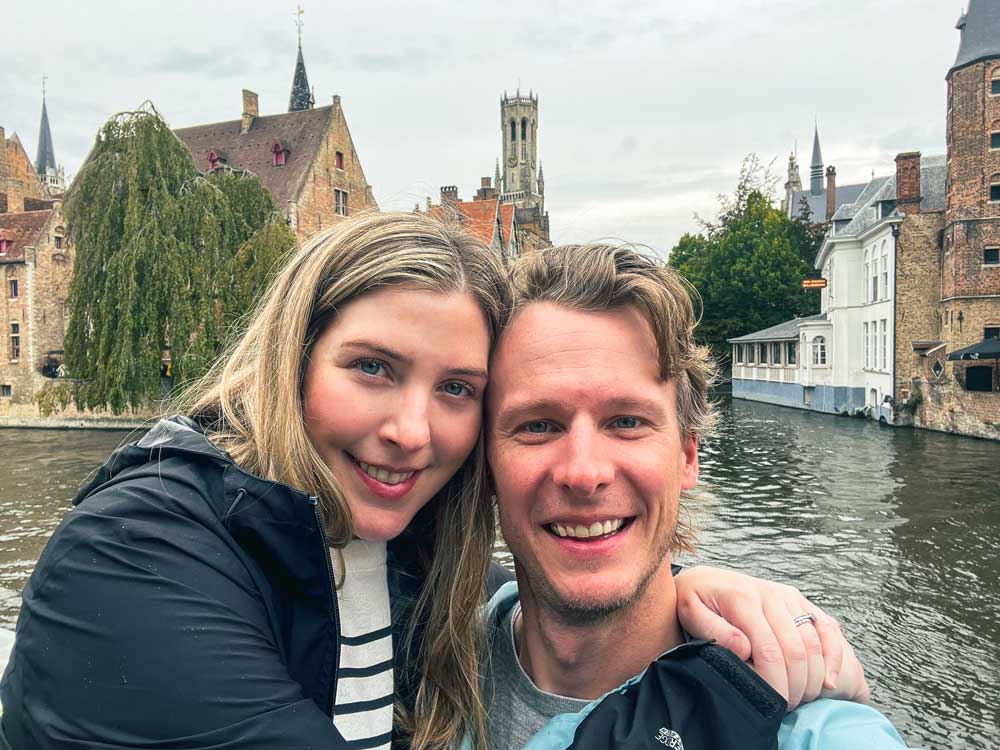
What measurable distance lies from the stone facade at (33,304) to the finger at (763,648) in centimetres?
3228

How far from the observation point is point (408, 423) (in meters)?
1.80

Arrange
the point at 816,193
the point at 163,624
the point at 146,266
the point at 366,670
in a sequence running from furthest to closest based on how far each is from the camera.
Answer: the point at 816,193 → the point at 146,266 → the point at 366,670 → the point at 163,624

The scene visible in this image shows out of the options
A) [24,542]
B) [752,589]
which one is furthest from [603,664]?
[24,542]

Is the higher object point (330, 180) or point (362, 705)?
point (330, 180)

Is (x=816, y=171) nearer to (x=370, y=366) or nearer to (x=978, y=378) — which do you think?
(x=978, y=378)

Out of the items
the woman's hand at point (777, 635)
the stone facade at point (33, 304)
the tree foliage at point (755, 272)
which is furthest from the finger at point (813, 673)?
the tree foliage at point (755, 272)

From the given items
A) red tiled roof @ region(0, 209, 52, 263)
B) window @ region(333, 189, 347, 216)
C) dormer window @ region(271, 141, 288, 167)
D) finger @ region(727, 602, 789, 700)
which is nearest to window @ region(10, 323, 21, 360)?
red tiled roof @ region(0, 209, 52, 263)

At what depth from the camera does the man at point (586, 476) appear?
1787 mm

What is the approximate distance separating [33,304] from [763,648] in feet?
112

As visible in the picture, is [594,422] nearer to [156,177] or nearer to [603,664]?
[603,664]

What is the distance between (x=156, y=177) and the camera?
55.7 feet

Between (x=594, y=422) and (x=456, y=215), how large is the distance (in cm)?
103

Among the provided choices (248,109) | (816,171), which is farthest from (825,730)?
(816,171)

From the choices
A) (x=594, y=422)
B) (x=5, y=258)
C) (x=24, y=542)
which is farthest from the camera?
(x=5, y=258)
